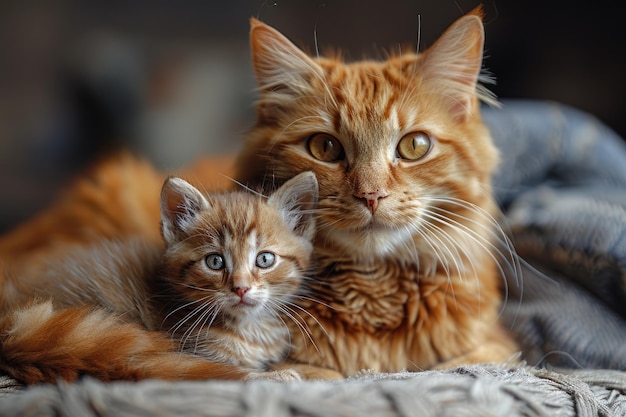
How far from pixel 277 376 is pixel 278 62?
0.66 m

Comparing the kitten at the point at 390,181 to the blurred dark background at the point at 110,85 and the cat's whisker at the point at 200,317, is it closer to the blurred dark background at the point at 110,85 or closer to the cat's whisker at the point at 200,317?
the cat's whisker at the point at 200,317

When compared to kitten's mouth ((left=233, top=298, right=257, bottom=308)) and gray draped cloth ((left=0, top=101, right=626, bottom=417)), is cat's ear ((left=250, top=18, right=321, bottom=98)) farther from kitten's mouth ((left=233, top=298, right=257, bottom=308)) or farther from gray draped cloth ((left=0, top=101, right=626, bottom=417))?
gray draped cloth ((left=0, top=101, right=626, bottom=417))

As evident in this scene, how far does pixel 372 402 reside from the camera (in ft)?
2.85

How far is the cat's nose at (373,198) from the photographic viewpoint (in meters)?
1.13

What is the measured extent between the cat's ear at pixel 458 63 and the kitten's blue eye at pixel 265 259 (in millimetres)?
494

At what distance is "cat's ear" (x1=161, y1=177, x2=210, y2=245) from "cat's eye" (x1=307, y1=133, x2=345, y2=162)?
251mm

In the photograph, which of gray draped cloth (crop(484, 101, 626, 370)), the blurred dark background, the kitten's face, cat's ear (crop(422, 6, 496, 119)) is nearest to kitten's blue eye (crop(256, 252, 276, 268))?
the kitten's face

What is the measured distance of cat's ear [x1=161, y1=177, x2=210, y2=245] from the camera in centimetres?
123

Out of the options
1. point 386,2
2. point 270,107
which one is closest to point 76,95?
point 386,2

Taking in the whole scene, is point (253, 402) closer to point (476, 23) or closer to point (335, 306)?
point (335, 306)

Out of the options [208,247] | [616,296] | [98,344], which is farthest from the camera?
[616,296]

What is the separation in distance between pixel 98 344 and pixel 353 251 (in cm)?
53

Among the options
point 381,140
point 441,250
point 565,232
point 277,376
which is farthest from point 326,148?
point 565,232

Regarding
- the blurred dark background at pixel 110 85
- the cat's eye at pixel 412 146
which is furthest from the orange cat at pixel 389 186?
the blurred dark background at pixel 110 85
